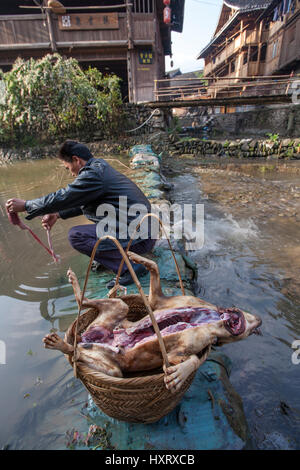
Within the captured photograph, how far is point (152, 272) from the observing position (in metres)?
1.98

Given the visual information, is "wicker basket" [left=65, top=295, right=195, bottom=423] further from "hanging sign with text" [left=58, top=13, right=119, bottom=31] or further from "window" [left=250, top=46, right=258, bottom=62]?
"window" [left=250, top=46, right=258, bottom=62]

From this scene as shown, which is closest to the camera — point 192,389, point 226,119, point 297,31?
point 192,389

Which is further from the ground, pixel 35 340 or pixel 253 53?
pixel 253 53

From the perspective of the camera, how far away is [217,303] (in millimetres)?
3285

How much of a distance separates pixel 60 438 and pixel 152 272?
1.25 m

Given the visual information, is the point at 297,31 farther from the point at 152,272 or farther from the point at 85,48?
the point at 152,272

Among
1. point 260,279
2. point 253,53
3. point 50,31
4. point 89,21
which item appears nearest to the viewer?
point 260,279

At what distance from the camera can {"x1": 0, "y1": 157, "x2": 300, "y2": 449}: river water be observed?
6.21ft

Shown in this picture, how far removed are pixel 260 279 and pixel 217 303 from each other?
0.95m

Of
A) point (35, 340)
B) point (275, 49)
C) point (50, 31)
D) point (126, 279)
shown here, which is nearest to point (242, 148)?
point (275, 49)

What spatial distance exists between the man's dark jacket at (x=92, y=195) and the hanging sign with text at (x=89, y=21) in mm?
14919

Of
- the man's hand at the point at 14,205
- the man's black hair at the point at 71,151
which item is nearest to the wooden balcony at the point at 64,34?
the man's black hair at the point at 71,151

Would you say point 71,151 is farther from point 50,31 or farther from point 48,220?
point 50,31
